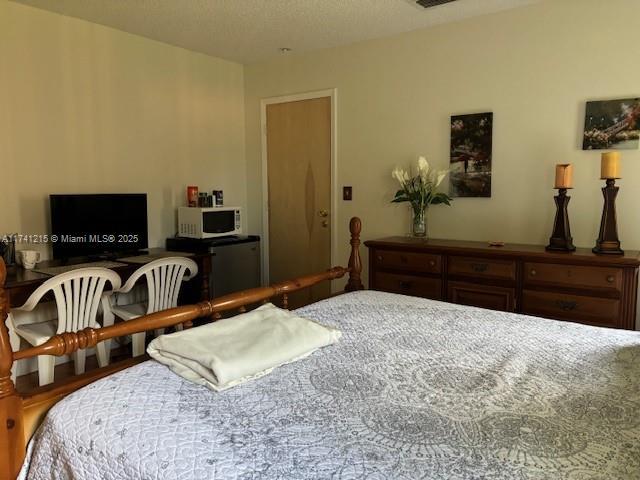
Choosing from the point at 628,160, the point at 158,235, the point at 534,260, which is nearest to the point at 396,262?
the point at 534,260

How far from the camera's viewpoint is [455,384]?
4.83ft

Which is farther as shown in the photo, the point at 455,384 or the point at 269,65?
the point at 269,65

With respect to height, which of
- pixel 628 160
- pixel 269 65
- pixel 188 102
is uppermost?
pixel 269 65

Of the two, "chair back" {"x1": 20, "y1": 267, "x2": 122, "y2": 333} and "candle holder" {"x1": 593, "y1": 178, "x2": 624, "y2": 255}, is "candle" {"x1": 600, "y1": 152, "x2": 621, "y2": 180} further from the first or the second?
"chair back" {"x1": 20, "y1": 267, "x2": 122, "y2": 333}

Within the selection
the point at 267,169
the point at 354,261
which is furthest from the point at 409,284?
the point at 267,169

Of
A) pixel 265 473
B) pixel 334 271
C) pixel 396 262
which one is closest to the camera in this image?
pixel 265 473

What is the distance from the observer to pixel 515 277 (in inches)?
122

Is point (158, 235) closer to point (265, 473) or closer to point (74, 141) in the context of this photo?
point (74, 141)

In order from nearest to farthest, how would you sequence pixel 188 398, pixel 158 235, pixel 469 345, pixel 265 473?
pixel 265 473, pixel 188 398, pixel 469 345, pixel 158 235

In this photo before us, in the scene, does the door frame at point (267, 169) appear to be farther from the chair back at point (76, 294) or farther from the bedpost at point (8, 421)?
the bedpost at point (8, 421)

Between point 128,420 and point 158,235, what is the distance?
327 centimetres

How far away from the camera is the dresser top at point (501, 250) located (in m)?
2.82

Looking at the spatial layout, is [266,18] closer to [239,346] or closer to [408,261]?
[408,261]

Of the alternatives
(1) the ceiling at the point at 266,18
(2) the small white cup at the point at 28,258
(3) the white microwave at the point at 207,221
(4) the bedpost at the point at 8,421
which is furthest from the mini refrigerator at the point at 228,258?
(4) the bedpost at the point at 8,421
